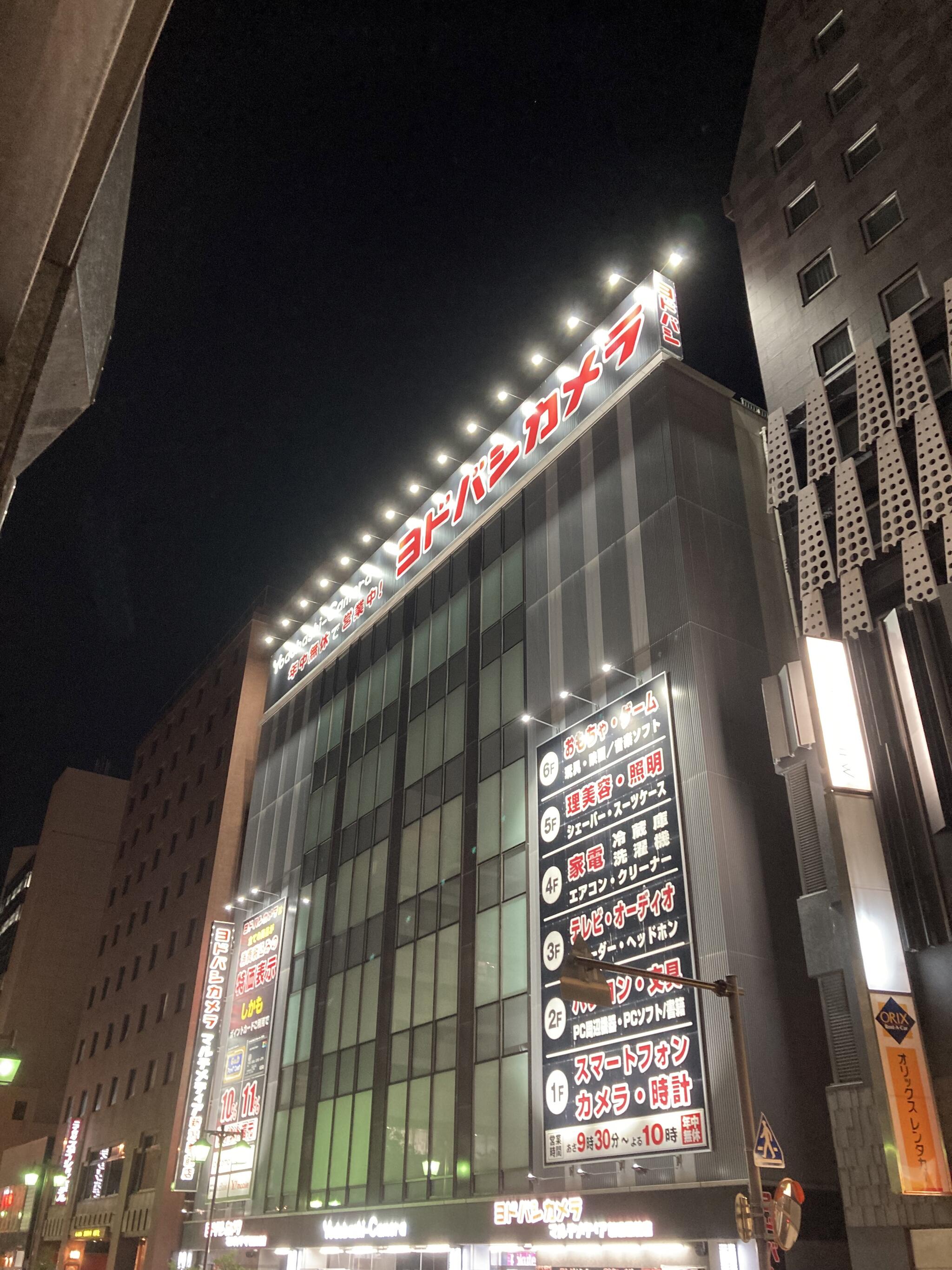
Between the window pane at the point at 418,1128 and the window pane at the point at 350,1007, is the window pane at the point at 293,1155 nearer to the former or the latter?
the window pane at the point at 350,1007

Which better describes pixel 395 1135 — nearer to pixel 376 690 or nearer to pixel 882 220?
pixel 376 690

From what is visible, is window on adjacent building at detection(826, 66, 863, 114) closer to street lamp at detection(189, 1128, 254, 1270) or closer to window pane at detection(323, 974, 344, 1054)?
window pane at detection(323, 974, 344, 1054)

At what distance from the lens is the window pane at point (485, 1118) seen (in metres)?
25.7

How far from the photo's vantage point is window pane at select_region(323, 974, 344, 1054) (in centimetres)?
3488

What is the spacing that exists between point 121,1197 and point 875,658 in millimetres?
43754

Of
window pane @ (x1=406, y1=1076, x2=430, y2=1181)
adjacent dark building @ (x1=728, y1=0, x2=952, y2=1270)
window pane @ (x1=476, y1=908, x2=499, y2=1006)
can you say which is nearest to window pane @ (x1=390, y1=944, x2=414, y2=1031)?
window pane @ (x1=406, y1=1076, x2=430, y2=1181)

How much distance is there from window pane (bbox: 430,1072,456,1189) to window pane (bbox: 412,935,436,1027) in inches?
82.7

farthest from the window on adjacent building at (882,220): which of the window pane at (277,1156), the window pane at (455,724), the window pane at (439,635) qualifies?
the window pane at (277,1156)

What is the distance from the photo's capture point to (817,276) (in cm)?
3180

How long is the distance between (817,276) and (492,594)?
1572 centimetres

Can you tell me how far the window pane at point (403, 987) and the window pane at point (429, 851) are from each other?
2221 millimetres

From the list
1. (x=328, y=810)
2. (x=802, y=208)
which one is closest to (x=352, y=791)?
(x=328, y=810)

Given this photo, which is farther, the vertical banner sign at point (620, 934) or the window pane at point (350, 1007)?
the window pane at point (350, 1007)

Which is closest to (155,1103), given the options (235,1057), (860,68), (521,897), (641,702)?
(235,1057)
